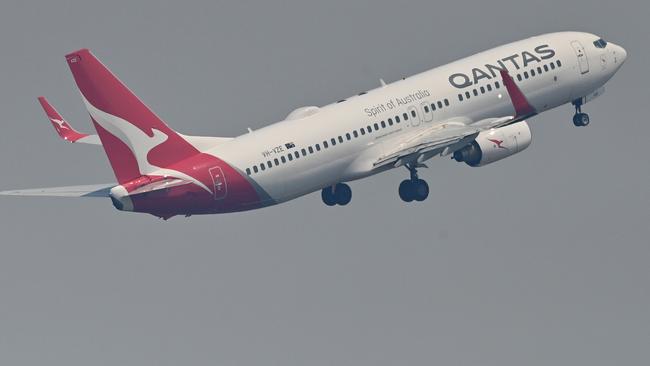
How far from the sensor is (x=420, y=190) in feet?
447

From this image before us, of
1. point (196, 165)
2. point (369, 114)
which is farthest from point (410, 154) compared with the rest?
point (196, 165)

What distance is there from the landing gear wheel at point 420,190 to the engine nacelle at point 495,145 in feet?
8.97

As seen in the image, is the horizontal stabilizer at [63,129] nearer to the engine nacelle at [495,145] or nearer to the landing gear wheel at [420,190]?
the landing gear wheel at [420,190]

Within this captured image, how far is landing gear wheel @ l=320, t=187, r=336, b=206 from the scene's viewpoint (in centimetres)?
13888

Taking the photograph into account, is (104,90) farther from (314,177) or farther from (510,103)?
(510,103)

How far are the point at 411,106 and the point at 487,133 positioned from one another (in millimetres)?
4586

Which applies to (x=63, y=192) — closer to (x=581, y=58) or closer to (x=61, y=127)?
(x=61, y=127)

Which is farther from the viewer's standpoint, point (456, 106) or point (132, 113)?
point (456, 106)

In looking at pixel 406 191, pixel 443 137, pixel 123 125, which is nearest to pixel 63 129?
pixel 123 125

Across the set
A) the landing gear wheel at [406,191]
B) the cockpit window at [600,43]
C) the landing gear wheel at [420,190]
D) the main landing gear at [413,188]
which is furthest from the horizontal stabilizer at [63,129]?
the cockpit window at [600,43]

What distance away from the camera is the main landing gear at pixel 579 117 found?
146 meters

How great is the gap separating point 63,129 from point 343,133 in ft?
62.8

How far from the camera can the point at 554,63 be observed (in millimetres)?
142500

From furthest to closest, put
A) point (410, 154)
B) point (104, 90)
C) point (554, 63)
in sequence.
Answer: point (554, 63)
point (410, 154)
point (104, 90)
